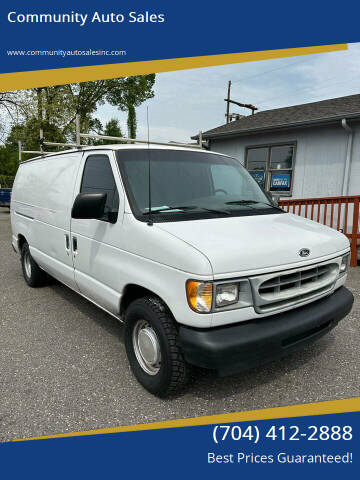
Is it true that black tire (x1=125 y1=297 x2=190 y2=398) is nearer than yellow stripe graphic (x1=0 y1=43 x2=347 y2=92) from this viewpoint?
Yes

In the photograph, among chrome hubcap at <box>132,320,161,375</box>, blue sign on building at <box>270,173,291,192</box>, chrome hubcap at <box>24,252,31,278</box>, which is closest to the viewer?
chrome hubcap at <box>132,320,161,375</box>

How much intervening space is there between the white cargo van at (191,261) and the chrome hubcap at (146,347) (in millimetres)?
11

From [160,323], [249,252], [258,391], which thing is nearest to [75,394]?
[160,323]

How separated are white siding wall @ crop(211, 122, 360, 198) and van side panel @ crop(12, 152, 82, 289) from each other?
24.4 ft

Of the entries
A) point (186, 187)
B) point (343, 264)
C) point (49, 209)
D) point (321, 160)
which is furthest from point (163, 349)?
point (321, 160)

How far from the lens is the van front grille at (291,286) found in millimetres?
2426

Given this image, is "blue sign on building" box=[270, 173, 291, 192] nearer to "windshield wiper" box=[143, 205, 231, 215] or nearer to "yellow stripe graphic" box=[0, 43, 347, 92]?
"yellow stripe graphic" box=[0, 43, 347, 92]

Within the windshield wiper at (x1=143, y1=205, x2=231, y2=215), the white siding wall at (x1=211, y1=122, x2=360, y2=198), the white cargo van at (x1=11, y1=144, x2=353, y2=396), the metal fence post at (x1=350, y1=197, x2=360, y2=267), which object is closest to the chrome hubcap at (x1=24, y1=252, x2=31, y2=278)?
the white cargo van at (x1=11, y1=144, x2=353, y2=396)

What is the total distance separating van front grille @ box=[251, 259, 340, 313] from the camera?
2426mm

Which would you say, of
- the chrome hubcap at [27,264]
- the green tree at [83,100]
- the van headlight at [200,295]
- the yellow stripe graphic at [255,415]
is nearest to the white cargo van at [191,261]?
the van headlight at [200,295]

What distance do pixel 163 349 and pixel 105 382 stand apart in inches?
32.2

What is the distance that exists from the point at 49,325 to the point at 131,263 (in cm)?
199

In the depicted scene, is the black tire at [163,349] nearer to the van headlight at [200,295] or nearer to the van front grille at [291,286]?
the van headlight at [200,295]

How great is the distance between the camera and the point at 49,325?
4.20 meters
